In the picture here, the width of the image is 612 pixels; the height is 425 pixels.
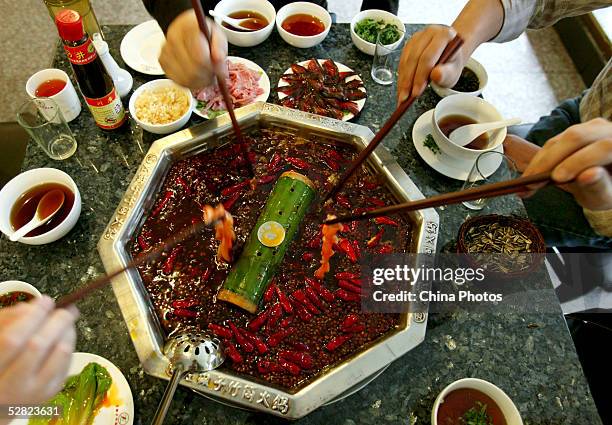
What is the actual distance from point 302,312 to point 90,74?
167cm

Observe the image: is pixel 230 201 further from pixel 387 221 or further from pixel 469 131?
pixel 469 131

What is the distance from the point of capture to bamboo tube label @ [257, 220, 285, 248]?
2.08m

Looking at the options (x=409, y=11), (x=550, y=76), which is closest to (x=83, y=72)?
(x=409, y=11)

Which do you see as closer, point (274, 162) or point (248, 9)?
point (274, 162)

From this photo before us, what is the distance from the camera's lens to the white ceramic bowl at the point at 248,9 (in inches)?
111

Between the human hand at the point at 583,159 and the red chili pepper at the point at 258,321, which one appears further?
the red chili pepper at the point at 258,321

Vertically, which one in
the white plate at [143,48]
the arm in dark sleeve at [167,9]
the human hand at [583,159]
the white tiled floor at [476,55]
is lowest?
the white tiled floor at [476,55]

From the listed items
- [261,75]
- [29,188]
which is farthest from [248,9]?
[29,188]

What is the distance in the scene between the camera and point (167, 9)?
218 centimetres

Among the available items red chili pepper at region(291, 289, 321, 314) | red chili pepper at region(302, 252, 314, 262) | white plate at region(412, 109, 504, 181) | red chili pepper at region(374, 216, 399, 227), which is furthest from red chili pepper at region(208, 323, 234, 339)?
white plate at region(412, 109, 504, 181)

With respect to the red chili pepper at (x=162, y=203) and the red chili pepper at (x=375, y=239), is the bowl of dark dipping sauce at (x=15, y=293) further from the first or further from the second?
the red chili pepper at (x=375, y=239)

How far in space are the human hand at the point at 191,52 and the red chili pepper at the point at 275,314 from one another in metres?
1.13

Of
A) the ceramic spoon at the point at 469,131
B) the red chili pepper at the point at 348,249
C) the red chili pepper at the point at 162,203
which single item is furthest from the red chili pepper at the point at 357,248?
the red chili pepper at the point at 162,203

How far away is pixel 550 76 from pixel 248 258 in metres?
4.53
